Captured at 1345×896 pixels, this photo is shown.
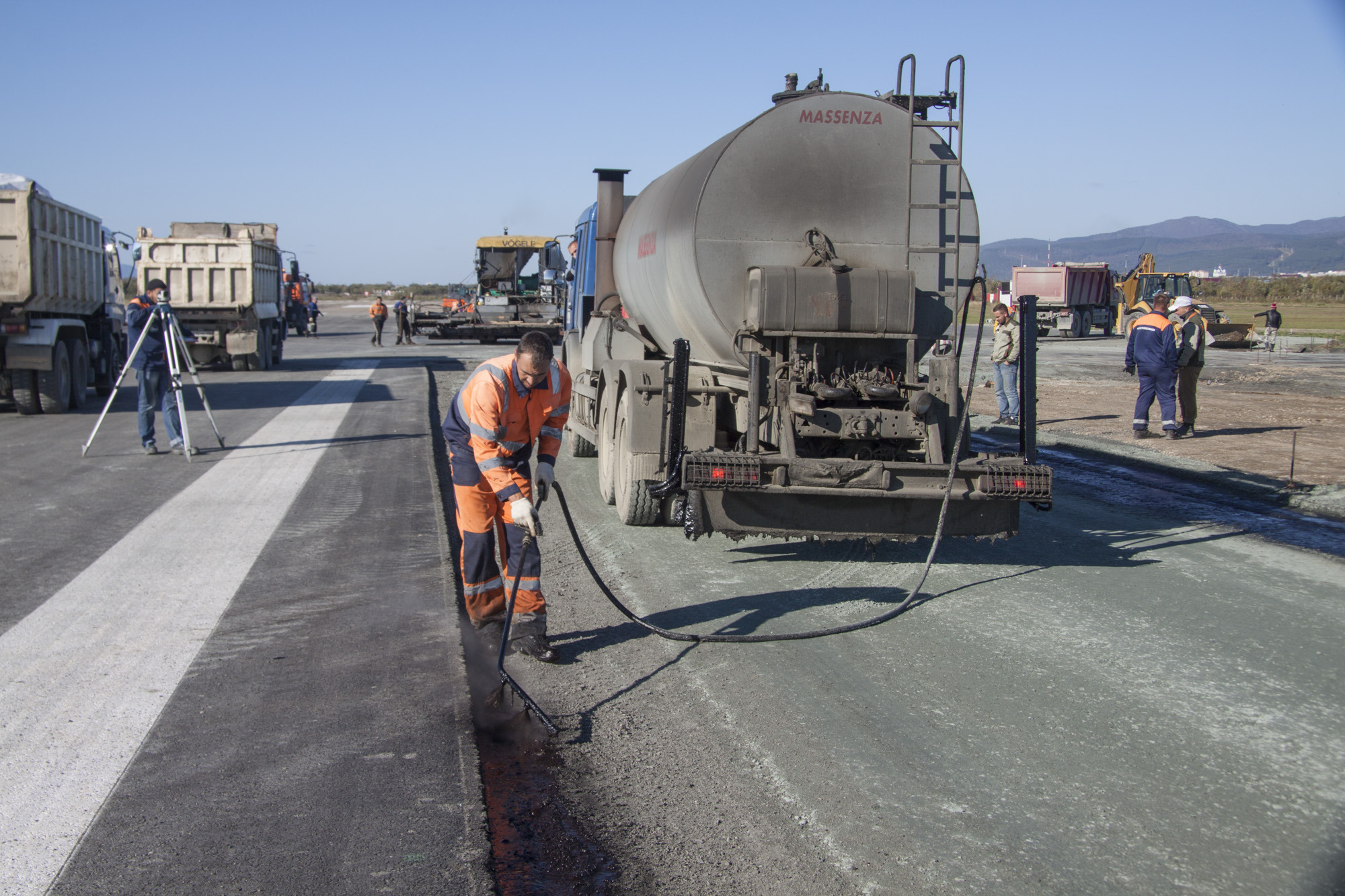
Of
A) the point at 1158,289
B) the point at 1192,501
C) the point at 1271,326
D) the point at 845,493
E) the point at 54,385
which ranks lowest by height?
the point at 1192,501

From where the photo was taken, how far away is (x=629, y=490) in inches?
306

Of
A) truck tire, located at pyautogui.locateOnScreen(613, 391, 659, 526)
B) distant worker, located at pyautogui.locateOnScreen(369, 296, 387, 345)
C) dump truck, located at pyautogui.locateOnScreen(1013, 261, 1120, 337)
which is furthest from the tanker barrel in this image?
dump truck, located at pyautogui.locateOnScreen(1013, 261, 1120, 337)

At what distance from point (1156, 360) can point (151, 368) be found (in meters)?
11.4

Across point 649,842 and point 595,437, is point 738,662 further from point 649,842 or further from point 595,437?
point 595,437

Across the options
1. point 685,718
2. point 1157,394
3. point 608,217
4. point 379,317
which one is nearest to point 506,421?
point 685,718

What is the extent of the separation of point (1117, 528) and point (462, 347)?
27651mm

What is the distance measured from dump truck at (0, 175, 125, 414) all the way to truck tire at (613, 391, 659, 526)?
9.83 m

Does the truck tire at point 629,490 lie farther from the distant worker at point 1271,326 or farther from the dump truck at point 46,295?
the distant worker at point 1271,326

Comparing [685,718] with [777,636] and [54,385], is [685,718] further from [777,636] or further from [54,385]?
[54,385]

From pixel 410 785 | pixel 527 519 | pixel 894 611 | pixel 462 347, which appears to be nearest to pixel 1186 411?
pixel 894 611

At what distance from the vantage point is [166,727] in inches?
163

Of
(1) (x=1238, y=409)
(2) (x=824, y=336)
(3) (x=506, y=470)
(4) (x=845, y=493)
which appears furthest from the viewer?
(1) (x=1238, y=409)

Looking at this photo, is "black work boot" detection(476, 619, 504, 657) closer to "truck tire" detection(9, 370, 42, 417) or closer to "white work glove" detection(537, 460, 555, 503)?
"white work glove" detection(537, 460, 555, 503)

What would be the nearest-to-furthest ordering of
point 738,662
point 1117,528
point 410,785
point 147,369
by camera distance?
point 410,785
point 738,662
point 1117,528
point 147,369
